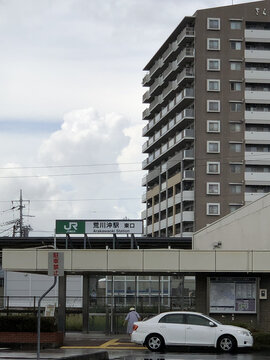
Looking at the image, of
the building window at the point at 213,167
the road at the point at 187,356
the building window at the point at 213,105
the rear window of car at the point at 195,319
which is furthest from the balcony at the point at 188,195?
the rear window of car at the point at 195,319

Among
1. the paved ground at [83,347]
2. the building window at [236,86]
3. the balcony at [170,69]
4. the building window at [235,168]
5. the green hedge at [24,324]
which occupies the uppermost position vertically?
the balcony at [170,69]

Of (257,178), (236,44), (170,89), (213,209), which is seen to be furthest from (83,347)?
(170,89)

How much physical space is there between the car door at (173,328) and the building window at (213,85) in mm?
77164

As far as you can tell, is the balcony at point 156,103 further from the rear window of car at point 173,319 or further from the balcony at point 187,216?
the rear window of car at point 173,319

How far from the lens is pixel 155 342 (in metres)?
27.0

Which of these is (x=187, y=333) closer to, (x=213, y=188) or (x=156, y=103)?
→ (x=213, y=188)

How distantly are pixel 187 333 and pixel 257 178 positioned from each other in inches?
2947

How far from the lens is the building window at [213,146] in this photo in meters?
101

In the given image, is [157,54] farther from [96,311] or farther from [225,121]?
[96,311]

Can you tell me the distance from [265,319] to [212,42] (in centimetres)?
7358

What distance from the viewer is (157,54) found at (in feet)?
375

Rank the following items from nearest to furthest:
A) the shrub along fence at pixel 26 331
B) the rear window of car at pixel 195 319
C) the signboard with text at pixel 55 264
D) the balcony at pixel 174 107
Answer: the signboard with text at pixel 55 264
the rear window of car at pixel 195 319
the shrub along fence at pixel 26 331
the balcony at pixel 174 107

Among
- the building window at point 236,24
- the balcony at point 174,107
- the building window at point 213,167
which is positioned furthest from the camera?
the building window at point 236,24

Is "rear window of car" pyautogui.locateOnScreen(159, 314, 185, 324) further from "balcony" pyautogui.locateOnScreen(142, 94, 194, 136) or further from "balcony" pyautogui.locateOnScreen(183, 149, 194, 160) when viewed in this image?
"balcony" pyautogui.locateOnScreen(142, 94, 194, 136)
